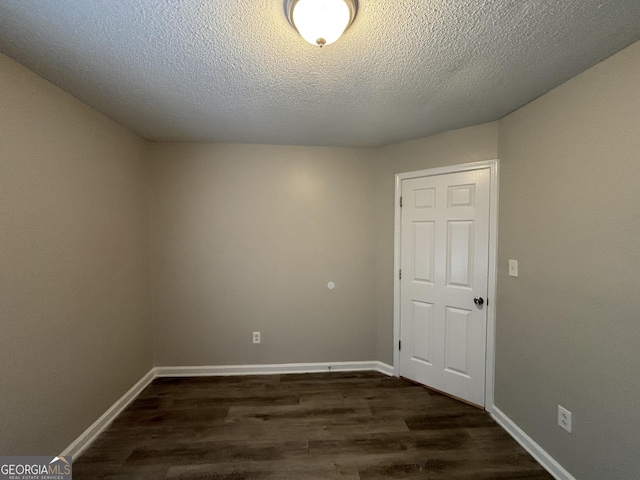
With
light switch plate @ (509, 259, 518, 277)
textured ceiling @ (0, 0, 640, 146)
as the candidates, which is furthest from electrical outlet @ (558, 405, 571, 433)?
textured ceiling @ (0, 0, 640, 146)

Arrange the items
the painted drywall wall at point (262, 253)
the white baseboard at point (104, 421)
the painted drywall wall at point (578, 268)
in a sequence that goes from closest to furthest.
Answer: the painted drywall wall at point (578, 268) < the white baseboard at point (104, 421) < the painted drywall wall at point (262, 253)

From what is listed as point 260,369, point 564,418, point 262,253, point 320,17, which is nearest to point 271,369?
point 260,369

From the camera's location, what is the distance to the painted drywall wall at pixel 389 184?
2.09 m

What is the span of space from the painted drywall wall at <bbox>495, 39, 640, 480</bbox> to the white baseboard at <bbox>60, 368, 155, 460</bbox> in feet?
9.75

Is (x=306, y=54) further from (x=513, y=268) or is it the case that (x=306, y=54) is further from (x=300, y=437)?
(x=300, y=437)

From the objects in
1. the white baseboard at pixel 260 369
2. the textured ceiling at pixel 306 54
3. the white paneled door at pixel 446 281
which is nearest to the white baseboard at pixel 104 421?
the white baseboard at pixel 260 369

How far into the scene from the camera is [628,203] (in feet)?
3.66

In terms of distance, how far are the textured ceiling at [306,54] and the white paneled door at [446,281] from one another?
646 mm

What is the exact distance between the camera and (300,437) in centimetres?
168

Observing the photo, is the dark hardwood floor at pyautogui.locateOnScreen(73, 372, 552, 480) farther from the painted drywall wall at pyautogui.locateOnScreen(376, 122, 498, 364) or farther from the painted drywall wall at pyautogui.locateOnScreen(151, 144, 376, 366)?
the painted drywall wall at pyautogui.locateOnScreen(376, 122, 498, 364)

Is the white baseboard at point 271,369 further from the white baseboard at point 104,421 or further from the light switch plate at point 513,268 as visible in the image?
the light switch plate at point 513,268

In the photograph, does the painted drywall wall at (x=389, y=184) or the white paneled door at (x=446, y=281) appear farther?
the painted drywall wall at (x=389, y=184)

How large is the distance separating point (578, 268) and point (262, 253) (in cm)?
234

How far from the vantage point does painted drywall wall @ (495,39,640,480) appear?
3.69ft
